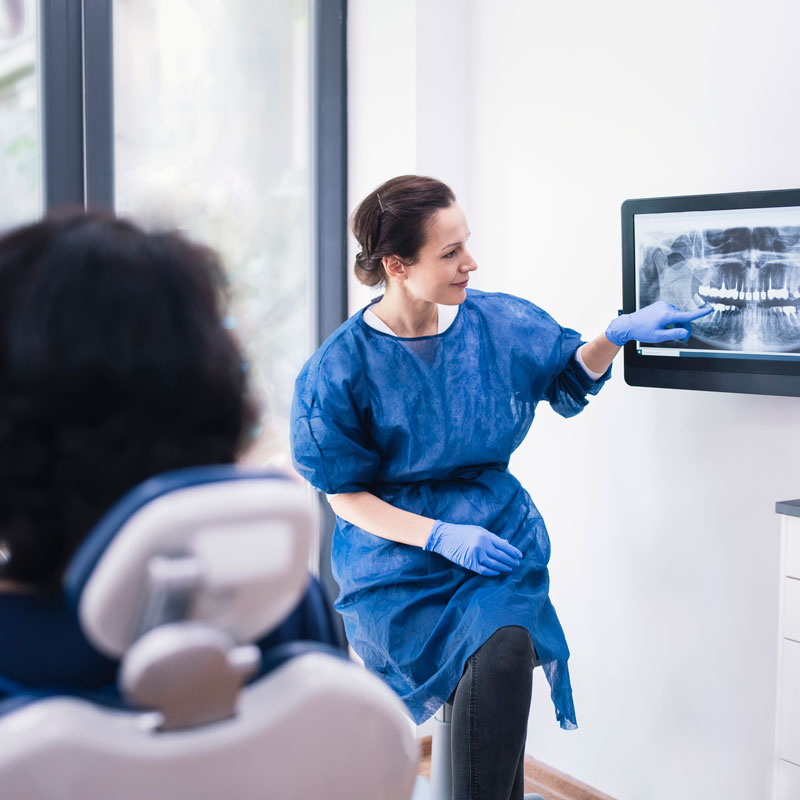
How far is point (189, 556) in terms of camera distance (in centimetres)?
68

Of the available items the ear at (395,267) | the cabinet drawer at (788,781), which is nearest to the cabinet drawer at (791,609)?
the cabinet drawer at (788,781)

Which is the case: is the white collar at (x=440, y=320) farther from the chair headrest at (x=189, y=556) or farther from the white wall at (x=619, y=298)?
the chair headrest at (x=189, y=556)

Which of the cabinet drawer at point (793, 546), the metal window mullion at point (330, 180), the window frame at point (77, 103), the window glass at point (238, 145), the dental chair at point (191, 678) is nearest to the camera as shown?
the dental chair at point (191, 678)

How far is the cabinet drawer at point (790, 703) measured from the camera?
1638mm

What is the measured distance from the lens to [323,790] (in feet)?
2.46

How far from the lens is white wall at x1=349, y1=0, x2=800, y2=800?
1924mm

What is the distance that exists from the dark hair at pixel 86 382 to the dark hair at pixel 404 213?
3.84 ft

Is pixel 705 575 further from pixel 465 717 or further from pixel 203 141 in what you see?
pixel 203 141

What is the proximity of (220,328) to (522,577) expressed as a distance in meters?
1.14

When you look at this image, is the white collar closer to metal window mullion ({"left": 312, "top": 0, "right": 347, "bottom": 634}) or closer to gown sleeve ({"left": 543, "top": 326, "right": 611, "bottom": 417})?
gown sleeve ({"left": 543, "top": 326, "right": 611, "bottom": 417})

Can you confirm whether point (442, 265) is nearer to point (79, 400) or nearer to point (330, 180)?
point (330, 180)

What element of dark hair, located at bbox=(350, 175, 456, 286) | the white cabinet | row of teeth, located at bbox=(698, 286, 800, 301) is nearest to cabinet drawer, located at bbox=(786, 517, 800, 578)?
the white cabinet

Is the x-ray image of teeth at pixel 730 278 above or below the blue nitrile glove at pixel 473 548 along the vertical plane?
above

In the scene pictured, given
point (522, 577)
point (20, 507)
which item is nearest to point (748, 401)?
point (522, 577)
